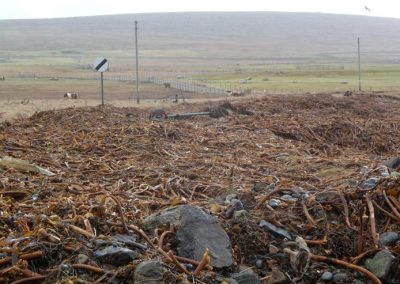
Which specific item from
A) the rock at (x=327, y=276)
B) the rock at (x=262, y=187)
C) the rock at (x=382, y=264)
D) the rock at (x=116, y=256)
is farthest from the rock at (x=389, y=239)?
the rock at (x=116, y=256)

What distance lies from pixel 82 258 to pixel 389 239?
2998 mm

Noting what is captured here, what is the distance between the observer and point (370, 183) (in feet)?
22.0

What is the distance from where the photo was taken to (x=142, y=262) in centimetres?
454

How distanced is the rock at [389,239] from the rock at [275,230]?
901 mm

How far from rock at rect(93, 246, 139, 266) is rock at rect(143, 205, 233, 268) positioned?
0.59 meters

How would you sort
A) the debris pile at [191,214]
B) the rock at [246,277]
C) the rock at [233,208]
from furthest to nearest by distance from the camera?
1. the rock at [233,208]
2. the rock at [246,277]
3. the debris pile at [191,214]

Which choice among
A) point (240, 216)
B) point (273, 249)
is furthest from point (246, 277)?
point (240, 216)

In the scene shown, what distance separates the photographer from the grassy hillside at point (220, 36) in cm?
13862

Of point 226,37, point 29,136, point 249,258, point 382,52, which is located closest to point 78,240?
point 249,258

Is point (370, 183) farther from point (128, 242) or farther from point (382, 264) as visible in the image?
point (128, 242)

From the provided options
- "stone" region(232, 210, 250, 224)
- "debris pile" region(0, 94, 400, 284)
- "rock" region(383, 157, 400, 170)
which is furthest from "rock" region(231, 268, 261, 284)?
"rock" region(383, 157, 400, 170)

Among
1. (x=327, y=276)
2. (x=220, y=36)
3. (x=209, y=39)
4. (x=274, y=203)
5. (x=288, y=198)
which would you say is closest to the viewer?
(x=327, y=276)

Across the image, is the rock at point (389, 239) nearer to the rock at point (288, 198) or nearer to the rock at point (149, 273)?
the rock at point (288, 198)

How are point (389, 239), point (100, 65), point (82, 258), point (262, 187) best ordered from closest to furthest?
point (82, 258) < point (389, 239) < point (262, 187) < point (100, 65)
